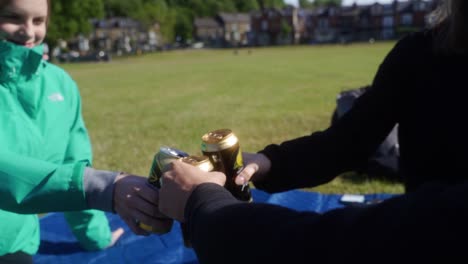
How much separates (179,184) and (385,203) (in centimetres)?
55

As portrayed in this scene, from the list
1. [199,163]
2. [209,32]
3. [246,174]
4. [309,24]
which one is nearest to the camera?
[199,163]

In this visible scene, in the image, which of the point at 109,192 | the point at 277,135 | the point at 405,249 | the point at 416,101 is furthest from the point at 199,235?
the point at 277,135

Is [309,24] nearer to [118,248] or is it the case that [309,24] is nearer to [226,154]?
[118,248]

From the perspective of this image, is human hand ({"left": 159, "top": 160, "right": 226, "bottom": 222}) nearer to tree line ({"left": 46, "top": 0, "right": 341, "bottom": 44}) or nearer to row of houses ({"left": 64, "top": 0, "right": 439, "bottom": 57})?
→ tree line ({"left": 46, "top": 0, "right": 341, "bottom": 44})

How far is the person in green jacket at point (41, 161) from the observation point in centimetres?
181

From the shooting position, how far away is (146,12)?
6381 centimetres

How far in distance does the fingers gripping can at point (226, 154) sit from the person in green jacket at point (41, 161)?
0.74ft

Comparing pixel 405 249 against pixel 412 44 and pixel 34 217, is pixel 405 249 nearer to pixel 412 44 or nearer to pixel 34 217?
pixel 412 44

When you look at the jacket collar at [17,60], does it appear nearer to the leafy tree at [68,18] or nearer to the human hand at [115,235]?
the human hand at [115,235]

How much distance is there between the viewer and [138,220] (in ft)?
5.43

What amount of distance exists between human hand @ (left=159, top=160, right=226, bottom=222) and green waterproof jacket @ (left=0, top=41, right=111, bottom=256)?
1.78 ft

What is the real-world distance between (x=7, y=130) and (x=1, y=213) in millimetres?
423

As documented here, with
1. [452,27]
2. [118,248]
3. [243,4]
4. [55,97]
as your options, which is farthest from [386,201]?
[243,4]

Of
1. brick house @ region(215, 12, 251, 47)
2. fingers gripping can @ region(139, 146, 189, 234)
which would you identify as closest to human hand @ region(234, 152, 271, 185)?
fingers gripping can @ region(139, 146, 189, 234)
